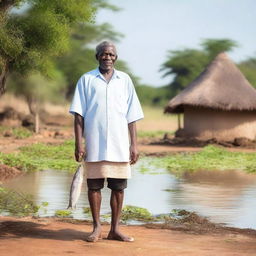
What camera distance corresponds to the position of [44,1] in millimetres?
18844

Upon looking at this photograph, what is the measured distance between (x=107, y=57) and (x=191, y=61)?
178 ft

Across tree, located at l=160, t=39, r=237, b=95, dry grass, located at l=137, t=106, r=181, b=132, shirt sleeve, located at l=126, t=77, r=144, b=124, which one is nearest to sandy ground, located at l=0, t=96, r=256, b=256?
shirt sleeve, located at l=126, t=77, r=144, b=124

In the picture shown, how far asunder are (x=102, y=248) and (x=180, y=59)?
5582 centimetres

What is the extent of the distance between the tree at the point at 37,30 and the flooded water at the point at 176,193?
406cm

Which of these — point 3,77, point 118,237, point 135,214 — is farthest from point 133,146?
point 3,77

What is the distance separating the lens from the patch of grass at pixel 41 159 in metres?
16.1

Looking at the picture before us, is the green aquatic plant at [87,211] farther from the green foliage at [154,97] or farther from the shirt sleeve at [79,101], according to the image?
the green foliage at [154,97]

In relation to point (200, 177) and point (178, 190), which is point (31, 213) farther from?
point (200, 177)

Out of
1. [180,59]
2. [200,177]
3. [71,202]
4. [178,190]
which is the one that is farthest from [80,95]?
[180,59]

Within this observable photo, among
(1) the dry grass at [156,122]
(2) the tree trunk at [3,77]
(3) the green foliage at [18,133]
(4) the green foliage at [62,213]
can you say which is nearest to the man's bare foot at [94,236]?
(4) the green foliage at [62,213]

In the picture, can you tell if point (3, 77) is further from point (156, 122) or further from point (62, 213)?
point (156, 122)

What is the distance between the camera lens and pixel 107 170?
22.2 feet

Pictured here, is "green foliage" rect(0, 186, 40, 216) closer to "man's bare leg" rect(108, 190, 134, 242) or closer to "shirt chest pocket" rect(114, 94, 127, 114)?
"man's bare leg" rect(108, 190, 134, 242)

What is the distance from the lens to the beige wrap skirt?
6777 millimetres
